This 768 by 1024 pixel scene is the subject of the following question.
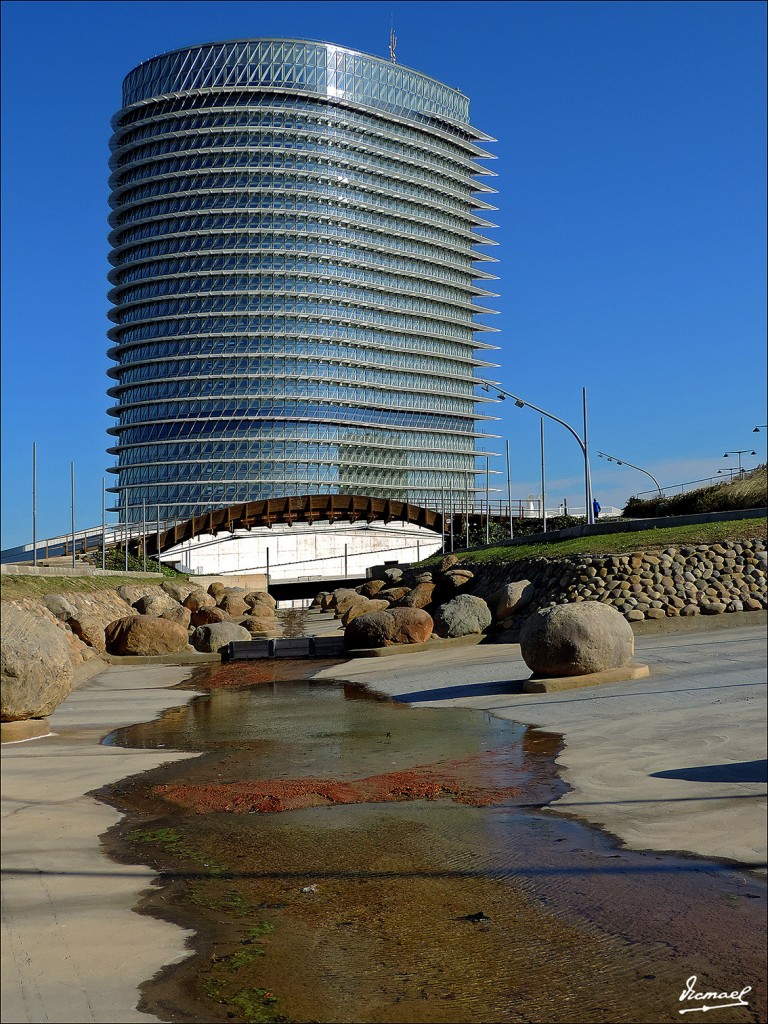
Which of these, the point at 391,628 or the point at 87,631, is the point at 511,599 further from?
the point at 87,631

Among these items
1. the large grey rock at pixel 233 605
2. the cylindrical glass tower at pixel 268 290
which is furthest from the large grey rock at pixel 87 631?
the cylindrical glass tower at pixel 268 290

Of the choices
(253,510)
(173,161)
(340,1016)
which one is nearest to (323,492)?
(253,510)

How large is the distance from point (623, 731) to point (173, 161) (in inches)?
4416

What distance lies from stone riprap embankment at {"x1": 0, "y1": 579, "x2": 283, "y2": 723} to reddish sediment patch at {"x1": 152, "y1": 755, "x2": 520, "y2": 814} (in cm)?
197

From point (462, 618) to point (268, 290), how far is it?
287 ft

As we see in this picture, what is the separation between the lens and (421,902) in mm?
7312

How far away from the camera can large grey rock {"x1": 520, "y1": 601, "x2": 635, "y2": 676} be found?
16234mm

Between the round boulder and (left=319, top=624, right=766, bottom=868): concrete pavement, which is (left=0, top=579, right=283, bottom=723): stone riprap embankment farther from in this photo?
(left=319, top=624, right=766, bottom=868): concrete pavement

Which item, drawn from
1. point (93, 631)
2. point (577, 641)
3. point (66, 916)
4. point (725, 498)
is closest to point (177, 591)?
point (93, 631)

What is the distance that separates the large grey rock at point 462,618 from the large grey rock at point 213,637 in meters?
7.43

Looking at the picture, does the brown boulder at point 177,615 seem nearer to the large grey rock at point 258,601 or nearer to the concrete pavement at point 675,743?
the large grey rock at point 258,601

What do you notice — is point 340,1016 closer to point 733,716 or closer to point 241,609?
point 733,716

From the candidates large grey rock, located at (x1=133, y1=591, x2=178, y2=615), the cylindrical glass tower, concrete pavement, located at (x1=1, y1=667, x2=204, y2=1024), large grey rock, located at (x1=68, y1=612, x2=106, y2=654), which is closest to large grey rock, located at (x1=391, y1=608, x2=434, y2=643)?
large grey rock, located at (x1=68, y1=612, x2=106, y2=654)

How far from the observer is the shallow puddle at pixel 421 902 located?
Result: 5.55 meters
